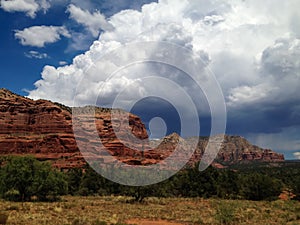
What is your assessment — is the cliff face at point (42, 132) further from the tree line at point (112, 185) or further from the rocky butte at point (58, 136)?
the tree line at point (112, 185)

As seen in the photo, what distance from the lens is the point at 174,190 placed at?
73312 mm

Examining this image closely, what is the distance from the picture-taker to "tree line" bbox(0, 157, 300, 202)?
45281 mm

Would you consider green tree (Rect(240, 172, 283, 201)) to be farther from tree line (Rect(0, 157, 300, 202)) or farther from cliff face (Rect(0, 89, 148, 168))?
cliff face (Rect(0, 89, 148, 168))

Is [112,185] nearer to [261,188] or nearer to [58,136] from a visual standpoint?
[261,188]

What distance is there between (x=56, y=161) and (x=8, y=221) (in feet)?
317

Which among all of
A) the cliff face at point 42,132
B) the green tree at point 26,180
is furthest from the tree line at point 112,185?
the cliff face at point 42,132

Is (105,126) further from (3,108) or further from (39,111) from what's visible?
(3,108)

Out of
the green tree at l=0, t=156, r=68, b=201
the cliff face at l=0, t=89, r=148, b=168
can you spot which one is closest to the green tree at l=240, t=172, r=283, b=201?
the green tree at l=0, t=156, r=68, b=201

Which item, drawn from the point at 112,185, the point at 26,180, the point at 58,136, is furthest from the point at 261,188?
the point at 58,136

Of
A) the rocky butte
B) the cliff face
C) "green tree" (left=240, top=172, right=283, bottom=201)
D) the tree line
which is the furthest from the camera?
the rocky butte

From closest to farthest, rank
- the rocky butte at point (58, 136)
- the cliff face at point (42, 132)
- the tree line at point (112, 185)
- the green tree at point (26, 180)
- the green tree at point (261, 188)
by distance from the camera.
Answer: the green tree at point (26, 180) < the tree line at point (112, 185) < the green tree at point (261, 188) < the cliff face at point (42, 132) < the rocky butte at point (58, 136)

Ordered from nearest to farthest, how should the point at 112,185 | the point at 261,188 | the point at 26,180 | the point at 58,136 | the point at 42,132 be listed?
the point at 26,180 < the point at 261,188 < the point at 112,185 < the point at 58,136 < the point at 42,132

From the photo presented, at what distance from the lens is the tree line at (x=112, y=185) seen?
4528 cm

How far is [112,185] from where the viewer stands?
71562mm
